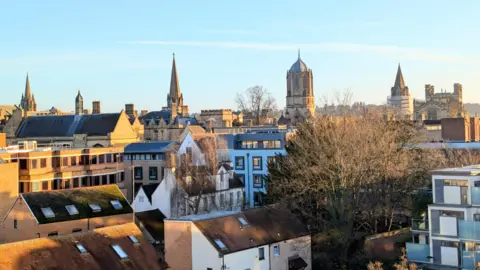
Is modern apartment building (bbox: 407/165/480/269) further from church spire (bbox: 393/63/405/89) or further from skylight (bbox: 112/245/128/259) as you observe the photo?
church spire (bbox: 393/63/405/89)

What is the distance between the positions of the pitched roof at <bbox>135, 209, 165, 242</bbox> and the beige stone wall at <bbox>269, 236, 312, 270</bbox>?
11.7 metres

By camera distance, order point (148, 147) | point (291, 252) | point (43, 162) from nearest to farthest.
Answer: point (291, 252)
point (43, 162)
point (148, 147)

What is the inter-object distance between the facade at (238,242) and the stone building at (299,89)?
341ft

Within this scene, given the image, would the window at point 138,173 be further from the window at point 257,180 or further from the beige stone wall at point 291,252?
the beige stone wall at point 291,252

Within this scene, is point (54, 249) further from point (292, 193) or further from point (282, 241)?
point (292, 193)

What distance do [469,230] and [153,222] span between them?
25.2 metres

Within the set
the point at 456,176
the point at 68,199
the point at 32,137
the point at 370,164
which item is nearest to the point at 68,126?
the point at 32,137

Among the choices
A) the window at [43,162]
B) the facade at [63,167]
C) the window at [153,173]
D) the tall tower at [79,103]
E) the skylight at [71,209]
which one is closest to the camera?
the skylight at [71,209]

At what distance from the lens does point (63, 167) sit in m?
58.6

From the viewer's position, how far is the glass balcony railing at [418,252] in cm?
→ 3800

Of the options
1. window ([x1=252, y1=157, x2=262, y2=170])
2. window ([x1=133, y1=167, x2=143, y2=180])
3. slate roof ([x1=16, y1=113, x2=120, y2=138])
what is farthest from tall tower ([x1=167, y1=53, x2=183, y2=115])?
window ([x1=252, y1=157, x2=262, y2=170])

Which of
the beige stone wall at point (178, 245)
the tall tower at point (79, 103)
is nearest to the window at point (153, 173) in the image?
the beige stone wall at point (178, 245)

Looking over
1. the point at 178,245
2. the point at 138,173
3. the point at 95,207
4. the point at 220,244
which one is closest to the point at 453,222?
the point at 220,244

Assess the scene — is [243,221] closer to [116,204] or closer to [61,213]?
[116,204]
